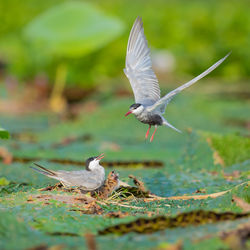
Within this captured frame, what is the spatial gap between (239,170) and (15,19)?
1072 cm

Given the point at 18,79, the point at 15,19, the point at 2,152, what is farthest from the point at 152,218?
the point at 15,19

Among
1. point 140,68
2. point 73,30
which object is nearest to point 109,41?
point 73,30

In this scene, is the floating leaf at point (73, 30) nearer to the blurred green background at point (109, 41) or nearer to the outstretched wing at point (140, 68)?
the blurred green background at point (109, 41)

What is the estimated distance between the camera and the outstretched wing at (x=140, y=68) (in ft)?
10.0

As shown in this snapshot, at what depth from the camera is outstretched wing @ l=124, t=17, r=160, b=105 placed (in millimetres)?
3051

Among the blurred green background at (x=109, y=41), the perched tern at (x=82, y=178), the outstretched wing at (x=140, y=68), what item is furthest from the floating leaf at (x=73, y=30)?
the perched tern at (x=82, y=178)

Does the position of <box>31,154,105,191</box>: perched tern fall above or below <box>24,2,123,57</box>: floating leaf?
below

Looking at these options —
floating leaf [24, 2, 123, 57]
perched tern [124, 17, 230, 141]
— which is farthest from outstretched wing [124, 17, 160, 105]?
floating leaf [24, 2, 123, 57]

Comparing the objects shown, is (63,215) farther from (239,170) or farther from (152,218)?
(239,170)

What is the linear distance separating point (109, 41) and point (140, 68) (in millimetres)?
5706

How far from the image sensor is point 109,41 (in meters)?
8.77

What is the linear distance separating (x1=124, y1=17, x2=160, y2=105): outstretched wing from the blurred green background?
4.89 m

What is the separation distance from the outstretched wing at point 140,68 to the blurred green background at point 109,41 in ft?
16.1

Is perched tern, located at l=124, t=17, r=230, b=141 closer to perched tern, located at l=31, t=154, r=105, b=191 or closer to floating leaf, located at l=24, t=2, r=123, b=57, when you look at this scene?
perched tern, located at l=31, t=154, r=105, b=191
